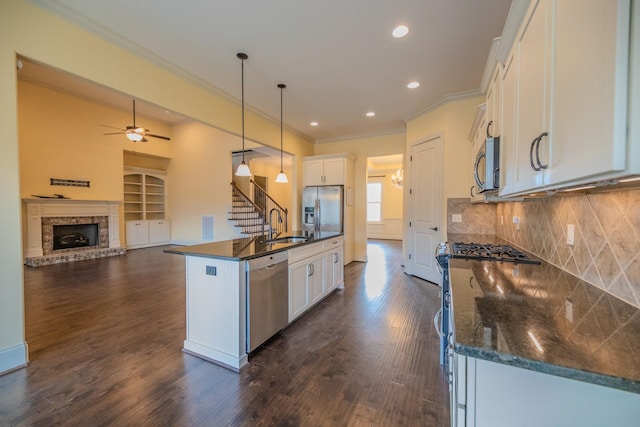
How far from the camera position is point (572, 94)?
2.49 feet

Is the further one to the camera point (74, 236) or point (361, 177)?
point (74, 236)

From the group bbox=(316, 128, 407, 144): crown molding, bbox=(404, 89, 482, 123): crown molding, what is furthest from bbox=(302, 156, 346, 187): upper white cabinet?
bbox=(404, 89, 482, 123): crown molding

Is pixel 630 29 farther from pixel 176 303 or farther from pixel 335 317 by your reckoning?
pixel 176 303

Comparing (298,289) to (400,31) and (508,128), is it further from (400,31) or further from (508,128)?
(400,31)

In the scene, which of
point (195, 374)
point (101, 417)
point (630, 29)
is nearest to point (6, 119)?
point (101, 417)

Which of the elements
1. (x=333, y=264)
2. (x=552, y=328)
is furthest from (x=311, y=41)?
(x=552, y=328)

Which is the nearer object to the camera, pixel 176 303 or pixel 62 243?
pixel 176 303

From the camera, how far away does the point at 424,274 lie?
175 inches

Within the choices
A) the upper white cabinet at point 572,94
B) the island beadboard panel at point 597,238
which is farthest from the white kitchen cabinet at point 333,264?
the upper white cabinet at point 572,94

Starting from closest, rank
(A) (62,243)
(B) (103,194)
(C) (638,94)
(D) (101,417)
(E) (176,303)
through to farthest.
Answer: (C) (638,94)
(D) (101,417)
(E) (176,303)
(A) (62,243)
(B) (103,194)

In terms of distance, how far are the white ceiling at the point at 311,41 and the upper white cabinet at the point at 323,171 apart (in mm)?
1681

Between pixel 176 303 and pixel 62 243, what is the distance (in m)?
5.10

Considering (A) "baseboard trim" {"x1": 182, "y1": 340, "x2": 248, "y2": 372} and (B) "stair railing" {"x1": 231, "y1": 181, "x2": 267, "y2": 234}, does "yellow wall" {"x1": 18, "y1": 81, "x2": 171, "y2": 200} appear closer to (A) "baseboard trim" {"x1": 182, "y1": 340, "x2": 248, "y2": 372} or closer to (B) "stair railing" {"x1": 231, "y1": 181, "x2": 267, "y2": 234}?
(B) "stair railing" {"x1": 231, "y1": 181, "x2": 267, "y2": 234}

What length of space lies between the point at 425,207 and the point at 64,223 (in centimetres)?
802
